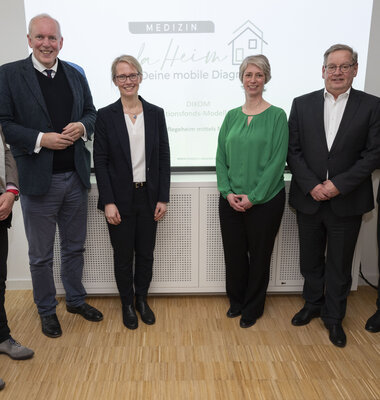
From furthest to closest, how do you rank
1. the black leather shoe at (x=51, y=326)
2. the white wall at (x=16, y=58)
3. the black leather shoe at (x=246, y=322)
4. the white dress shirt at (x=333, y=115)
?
the white wall at (x=16, y=58), the black leather shoe at (x=246, y=322), the black leather shoe at (x=51, y=326), the white dress shirt at (x=333, y=115)

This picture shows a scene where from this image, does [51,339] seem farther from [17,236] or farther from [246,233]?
[246,233]

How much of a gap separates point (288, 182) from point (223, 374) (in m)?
1.37

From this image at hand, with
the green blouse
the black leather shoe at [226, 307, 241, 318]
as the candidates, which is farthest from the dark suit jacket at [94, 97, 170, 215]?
the black leather shoe at [226, 307, 241, 318]

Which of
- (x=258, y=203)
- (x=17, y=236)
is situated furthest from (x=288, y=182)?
(x=17, y=236)

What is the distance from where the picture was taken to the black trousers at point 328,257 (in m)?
2.36

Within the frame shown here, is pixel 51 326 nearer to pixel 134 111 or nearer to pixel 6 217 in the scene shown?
pixel 6 217

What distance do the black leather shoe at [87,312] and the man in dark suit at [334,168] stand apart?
4.88ft

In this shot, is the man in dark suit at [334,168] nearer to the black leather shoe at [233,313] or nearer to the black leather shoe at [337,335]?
the black leather shoe at [337,335]

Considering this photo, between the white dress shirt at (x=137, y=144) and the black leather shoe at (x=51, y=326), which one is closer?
the white dress shirt at (x=137, y=144)

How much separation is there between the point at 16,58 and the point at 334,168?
7.62 feet

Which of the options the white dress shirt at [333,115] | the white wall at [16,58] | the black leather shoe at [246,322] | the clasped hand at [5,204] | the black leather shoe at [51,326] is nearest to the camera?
the clasped hand at [5,204]

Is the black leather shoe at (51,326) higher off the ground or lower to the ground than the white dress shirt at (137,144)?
lower

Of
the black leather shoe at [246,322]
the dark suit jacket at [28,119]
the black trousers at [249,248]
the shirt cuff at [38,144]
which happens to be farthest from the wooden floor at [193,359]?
the shirt cuff at [38,144]

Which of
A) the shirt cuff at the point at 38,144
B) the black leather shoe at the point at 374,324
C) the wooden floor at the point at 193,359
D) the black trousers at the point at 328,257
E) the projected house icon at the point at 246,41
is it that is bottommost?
the wooden floor at the point at 193,359
